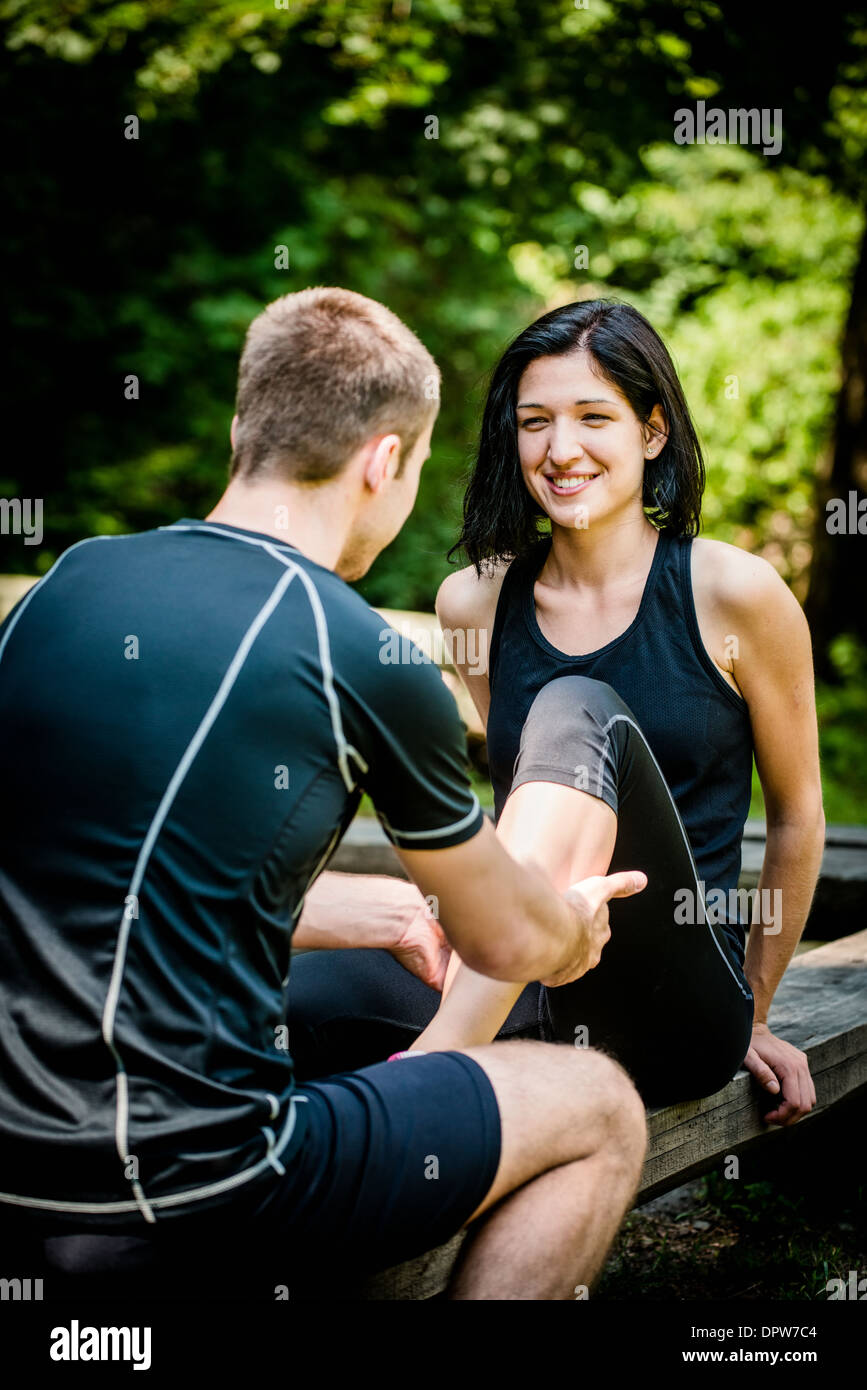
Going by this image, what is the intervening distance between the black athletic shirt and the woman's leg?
502 mm

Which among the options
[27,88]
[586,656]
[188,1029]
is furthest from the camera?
[27,88]

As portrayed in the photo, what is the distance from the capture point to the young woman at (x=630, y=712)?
196cm

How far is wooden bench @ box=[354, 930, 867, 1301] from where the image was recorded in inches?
66.6

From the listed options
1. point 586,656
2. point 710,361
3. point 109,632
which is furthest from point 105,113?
point 109,632

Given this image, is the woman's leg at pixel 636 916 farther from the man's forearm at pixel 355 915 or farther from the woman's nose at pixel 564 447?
the woman's nose at pixel 564 447

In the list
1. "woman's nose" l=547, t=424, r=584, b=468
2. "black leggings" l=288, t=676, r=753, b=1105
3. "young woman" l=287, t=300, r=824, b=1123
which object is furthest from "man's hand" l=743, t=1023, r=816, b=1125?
"woman's nose" l=547, t=424, r=584, b=468

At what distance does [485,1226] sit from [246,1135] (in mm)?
375

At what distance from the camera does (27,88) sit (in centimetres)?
753

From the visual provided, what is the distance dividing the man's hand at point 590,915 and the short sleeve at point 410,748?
31 centimetres

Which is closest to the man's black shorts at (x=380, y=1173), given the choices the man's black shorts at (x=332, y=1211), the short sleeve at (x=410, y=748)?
the man's black shorts at (x=332, y=1211)

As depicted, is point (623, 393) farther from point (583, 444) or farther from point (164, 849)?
point (164, 849)

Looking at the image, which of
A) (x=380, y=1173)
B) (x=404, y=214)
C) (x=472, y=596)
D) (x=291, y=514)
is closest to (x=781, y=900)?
(x=472, y=596)

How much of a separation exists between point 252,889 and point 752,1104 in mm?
1266

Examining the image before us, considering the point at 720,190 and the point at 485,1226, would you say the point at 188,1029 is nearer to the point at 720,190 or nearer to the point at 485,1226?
the point at 485,1226
